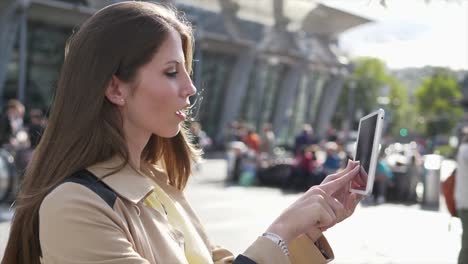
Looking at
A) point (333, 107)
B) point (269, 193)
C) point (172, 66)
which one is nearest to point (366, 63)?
point (333, 107)

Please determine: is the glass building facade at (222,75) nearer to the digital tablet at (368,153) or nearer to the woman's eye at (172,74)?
the digital tablet at (368,153)

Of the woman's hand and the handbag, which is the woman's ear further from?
the handbag

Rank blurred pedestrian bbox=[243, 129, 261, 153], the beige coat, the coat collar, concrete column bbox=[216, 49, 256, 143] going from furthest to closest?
concrete column bbox=[216, 49, 256, 143] → blurred pedestrian bbox=[243, 129, 261, 153] → the coat collar → the beige coat

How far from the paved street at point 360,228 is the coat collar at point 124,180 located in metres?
6.12

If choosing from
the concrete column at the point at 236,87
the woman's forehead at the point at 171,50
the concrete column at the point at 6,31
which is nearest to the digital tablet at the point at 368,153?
the woman's forehead at the point at 171,50

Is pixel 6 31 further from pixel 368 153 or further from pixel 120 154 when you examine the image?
pixel 368 153

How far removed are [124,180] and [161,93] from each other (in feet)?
0.85

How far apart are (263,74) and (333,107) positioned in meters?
13.6

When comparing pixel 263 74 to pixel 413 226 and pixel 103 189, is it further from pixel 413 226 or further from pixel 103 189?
pixel 103 189

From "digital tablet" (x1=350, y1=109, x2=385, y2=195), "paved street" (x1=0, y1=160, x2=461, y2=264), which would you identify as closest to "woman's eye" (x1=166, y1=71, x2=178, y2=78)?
"digital tablet" (x1=350, y1=109, x2=385, y2=195)

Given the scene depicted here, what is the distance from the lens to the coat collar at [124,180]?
1.65 m

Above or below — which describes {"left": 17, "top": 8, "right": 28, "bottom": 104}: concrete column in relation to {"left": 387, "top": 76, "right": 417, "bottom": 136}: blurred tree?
above

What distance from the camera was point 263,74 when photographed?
47719 millimetres

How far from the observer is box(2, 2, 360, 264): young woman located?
62.2 inches
